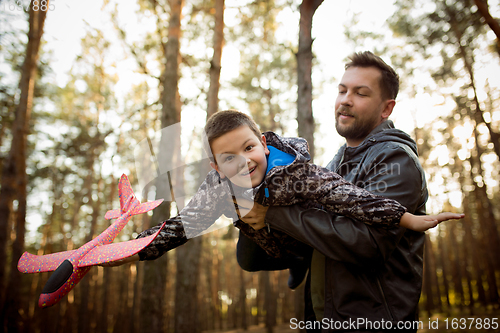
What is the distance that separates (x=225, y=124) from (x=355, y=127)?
97 centimetres

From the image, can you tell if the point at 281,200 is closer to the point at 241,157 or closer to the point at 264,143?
the point at 241,157

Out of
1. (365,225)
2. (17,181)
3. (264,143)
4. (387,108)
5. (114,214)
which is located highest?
(17,181)

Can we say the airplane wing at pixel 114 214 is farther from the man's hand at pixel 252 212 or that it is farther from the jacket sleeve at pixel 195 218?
the man's hand at pixel 252 212

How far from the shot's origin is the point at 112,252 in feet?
4.73

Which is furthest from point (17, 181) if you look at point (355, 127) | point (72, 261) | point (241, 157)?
point (355, 127)

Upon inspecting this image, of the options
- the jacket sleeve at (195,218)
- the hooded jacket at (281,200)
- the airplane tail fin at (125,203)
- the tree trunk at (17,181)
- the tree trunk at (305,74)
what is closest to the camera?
the hooded jacket at (281,200)

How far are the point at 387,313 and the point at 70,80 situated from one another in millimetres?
16020

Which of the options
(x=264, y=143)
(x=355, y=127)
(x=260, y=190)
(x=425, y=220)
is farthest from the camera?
(x=355, y=127)

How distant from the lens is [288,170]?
1628 mm

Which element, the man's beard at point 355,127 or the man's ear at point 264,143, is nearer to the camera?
the man's ear at point 264,143

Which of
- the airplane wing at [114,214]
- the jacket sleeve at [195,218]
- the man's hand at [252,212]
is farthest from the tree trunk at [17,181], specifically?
the man's hand at [252,212]

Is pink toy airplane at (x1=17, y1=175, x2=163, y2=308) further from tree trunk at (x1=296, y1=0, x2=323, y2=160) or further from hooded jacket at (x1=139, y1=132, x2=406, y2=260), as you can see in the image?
tree trunk at (x1=296, y1=0, x2=323, y2=160)

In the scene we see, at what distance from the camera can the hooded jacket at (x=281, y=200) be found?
4.71 feet

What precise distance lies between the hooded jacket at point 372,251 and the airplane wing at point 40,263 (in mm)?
1099
